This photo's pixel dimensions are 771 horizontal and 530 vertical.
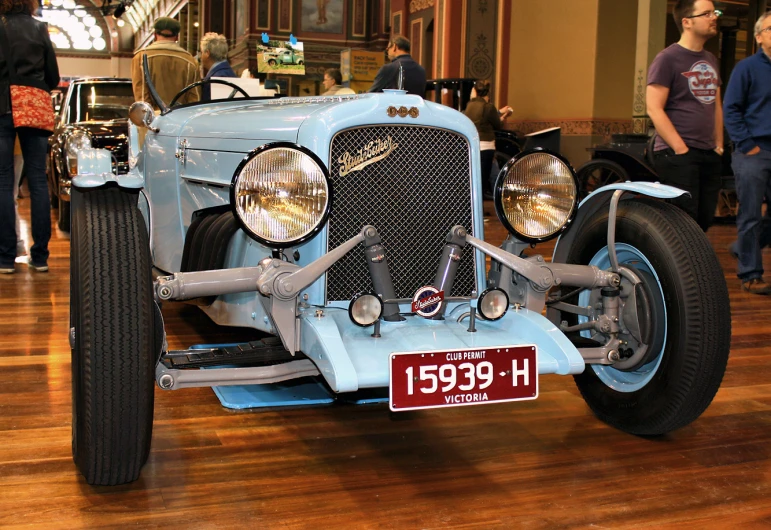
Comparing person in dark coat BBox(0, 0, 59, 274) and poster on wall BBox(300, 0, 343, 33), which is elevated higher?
poster on wall BBox(300, 0, 343, 33)

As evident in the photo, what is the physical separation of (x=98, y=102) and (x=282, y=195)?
611 cm

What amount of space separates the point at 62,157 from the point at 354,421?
5125 mm

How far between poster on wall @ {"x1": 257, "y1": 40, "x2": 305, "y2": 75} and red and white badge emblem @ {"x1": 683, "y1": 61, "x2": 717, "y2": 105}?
3.10 meters

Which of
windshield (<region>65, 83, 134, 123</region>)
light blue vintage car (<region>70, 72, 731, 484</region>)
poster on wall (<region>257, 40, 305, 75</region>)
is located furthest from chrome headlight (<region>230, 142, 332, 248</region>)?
windshield (<region>65, 83, 134, 123</region>)

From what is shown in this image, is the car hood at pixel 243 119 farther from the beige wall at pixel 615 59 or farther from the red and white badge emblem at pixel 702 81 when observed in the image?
the beige wall at pixel 615 59

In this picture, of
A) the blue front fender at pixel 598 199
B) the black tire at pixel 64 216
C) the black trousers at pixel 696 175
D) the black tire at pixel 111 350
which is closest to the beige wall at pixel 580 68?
the black tire at pixel 64 216

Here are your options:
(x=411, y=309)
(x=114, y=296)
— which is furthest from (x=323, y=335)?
(x=114, y=296)

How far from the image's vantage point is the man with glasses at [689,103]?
164 inches

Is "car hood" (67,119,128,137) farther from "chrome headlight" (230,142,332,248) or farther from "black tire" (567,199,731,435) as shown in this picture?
"black tire" (567,199,731,435)

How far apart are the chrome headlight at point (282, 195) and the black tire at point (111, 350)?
0.29m

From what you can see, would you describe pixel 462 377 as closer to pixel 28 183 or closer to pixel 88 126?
pixel 28 183

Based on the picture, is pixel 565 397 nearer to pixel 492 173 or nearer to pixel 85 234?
pixel 85 234

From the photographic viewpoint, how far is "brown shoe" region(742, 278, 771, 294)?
5.27 m

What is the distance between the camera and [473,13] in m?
13.7
